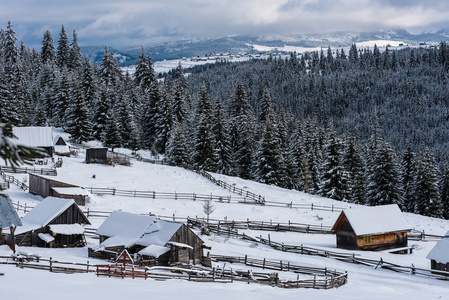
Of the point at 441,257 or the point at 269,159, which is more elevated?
the point at 269,159

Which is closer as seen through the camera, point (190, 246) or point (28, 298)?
point (28, 298)

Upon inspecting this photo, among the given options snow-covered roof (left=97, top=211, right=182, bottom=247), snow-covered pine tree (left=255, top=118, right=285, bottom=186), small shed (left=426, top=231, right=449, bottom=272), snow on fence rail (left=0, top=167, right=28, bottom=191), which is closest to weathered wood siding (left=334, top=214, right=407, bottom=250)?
small shed (left=426, top=231, right=449, bottom=272)

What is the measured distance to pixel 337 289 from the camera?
28.4 metres

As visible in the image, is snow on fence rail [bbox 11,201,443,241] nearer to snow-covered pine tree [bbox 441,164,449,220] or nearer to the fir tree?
the fir tree

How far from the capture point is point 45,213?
126 ft

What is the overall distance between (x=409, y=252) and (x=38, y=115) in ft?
224

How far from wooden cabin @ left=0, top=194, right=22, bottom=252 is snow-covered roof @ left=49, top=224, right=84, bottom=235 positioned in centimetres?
407

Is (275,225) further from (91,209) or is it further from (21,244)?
(21,244)

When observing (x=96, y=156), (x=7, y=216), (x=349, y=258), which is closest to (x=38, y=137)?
(x=96, y=156)

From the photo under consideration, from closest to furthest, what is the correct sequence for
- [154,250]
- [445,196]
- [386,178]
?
[154,250] → [386,178] → [445,196]

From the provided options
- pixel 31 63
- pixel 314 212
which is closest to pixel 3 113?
pixel 314 212

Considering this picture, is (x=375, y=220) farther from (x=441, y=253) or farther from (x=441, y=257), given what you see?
(x=441, y=257)

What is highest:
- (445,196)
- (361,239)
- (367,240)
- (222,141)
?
(222,141)

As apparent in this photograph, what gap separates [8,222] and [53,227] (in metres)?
6.16
